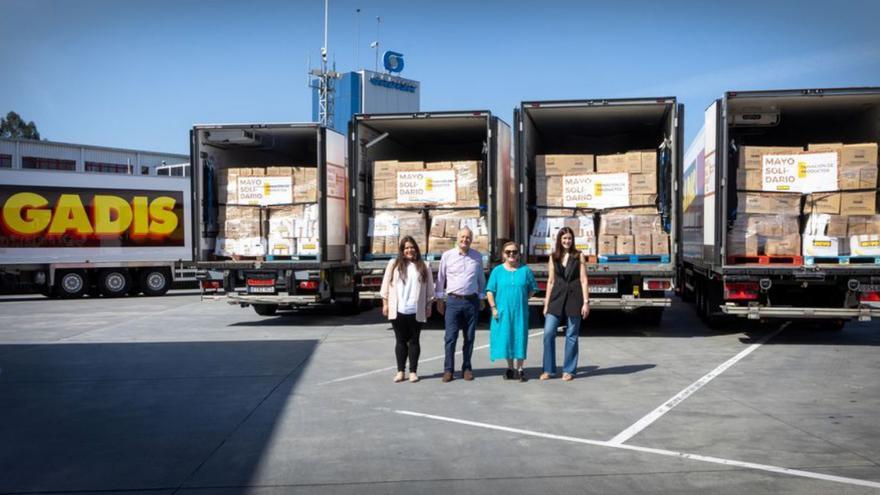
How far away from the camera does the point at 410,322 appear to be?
29.2ft

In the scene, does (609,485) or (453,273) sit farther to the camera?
(453,273)

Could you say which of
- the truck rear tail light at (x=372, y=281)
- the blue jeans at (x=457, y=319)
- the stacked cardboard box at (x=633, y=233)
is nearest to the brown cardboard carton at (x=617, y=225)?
the stacked cardboard box at (x=633, y=233)

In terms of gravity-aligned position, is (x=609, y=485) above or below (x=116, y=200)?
below

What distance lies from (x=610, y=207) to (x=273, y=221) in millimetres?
5909

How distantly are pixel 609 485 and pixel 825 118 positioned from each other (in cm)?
1008

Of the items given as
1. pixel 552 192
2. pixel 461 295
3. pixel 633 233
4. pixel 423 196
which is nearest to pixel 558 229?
pixel 552 192

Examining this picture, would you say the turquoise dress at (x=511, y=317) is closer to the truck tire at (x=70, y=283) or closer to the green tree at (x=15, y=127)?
the truck tire at (x=70, y=283)

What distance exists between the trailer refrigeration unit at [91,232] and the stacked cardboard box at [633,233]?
15.5 meters

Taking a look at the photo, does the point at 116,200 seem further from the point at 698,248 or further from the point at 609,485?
the point at 609,485

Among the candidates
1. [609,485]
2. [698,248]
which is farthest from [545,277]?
[609,485]

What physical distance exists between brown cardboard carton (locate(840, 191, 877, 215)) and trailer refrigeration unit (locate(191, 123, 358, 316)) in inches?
304

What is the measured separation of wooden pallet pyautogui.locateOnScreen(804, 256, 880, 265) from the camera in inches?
454

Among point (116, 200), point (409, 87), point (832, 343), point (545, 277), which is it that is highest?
point (409, 87)

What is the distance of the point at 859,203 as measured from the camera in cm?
1166
